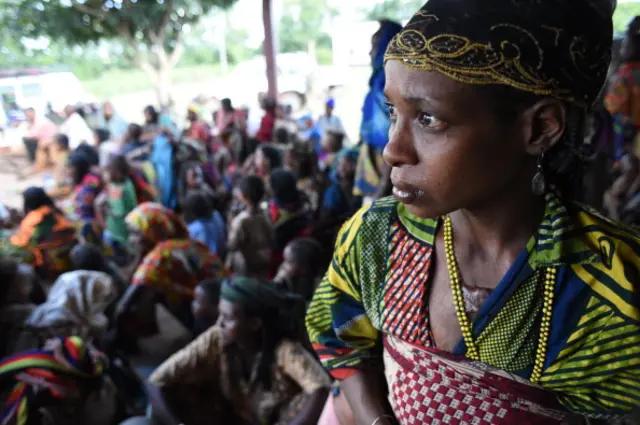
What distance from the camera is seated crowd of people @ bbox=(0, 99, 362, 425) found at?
1.96 metres

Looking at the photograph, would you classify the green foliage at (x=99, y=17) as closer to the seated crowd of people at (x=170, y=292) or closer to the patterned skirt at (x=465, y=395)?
the seated crowd of people at (x=170, y=292)

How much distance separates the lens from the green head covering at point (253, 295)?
2055mm

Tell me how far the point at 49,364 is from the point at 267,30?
7826 millimetres

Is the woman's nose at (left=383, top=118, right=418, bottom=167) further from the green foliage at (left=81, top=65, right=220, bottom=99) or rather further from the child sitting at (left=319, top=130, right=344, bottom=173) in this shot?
the green foliage at (left=81, top=65, right=220, bottom=99)

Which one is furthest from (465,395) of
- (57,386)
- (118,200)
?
(118,200)

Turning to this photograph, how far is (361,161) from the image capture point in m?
3.17

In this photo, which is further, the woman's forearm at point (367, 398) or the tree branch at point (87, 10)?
the tree branch at point (87, 10)

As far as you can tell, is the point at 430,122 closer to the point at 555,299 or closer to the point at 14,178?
the point at 555,299

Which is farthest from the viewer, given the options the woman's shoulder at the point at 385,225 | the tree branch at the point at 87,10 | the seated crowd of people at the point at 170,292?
the tree branch at the point at 87,10

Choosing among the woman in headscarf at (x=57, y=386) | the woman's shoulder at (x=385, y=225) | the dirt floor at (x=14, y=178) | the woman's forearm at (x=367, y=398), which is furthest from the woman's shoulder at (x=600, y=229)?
the dirt floor at (x=14, y=178)

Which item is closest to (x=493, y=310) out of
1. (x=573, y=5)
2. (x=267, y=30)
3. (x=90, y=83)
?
(x=573, y=5)

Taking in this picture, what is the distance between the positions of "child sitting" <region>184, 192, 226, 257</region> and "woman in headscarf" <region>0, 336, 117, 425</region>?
1.61 metres

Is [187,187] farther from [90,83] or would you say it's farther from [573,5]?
[90,83]

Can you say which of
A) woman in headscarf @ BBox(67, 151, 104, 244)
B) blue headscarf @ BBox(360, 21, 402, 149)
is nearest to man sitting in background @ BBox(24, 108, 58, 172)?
woman in headscarf @ BBox(67, 151, 104, 244)
